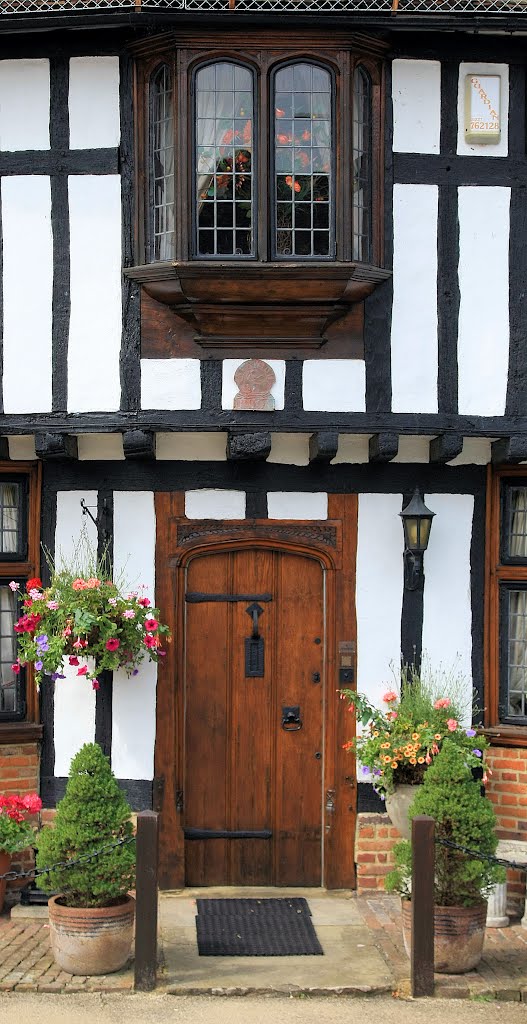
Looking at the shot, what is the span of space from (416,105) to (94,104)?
7.40ft

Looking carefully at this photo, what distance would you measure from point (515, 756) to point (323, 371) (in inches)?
119

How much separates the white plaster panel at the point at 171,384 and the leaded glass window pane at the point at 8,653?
1760 mm

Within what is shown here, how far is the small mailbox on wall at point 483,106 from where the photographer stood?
905 cm

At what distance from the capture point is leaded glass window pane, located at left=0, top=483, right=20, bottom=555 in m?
9.34

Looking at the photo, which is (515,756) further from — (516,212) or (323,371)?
(516,212)

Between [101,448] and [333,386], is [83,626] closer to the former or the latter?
[101,448]

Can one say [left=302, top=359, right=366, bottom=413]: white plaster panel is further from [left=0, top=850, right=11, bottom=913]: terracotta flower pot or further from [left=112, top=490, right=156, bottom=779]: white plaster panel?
[left=0, top=850, right=11, bottom=913]: terracotta flower pot

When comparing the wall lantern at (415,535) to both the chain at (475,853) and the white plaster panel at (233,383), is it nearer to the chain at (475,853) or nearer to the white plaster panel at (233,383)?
the white plaster panel at (233,383)

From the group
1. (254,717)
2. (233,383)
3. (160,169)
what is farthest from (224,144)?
(254,717)

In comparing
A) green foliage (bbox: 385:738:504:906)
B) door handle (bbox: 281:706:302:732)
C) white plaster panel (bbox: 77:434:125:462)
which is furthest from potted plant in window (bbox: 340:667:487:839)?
white plaster panel (bbox: 77:434:125:462)

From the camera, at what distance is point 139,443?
8703 mm

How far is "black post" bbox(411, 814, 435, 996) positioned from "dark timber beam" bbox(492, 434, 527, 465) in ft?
9.24

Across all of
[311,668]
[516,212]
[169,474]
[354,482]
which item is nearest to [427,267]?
[516,212]

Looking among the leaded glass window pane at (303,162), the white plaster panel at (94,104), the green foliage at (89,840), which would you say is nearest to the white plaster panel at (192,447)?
the leaded glass window pane at (303,162)
